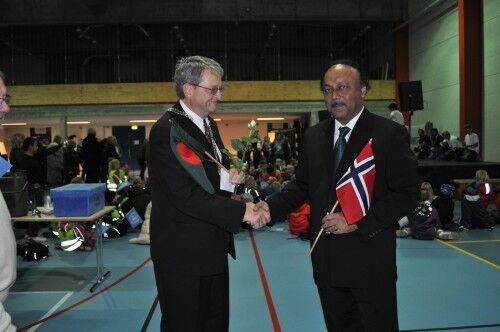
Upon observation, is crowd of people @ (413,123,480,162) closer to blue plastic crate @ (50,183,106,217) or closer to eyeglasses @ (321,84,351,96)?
blue plastic crate @ (50,183,106,217)

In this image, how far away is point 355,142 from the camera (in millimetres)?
2354

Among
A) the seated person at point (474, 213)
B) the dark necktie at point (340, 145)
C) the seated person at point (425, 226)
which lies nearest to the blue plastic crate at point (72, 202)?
the dark necktie at point (340, 145)

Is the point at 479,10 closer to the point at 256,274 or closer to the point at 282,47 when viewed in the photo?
the point at 282,47

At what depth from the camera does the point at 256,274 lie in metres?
5.99

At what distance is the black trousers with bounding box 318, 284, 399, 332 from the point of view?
7.39 ft

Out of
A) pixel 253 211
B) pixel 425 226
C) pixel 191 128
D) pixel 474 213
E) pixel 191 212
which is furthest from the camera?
pixel 474 213

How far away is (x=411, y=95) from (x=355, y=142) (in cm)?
1249

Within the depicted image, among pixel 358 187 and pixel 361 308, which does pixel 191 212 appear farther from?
pixel 361 308

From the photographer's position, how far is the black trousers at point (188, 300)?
2307 millimetres

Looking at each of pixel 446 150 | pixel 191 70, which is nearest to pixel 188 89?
pixel 191 70

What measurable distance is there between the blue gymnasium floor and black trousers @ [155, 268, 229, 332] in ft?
6.27

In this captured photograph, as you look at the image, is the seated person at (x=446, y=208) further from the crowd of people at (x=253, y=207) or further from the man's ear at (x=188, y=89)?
the man's ear at (x=188, y=89)

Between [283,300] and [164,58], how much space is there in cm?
1864

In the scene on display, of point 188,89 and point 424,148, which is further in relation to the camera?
point 424,148
